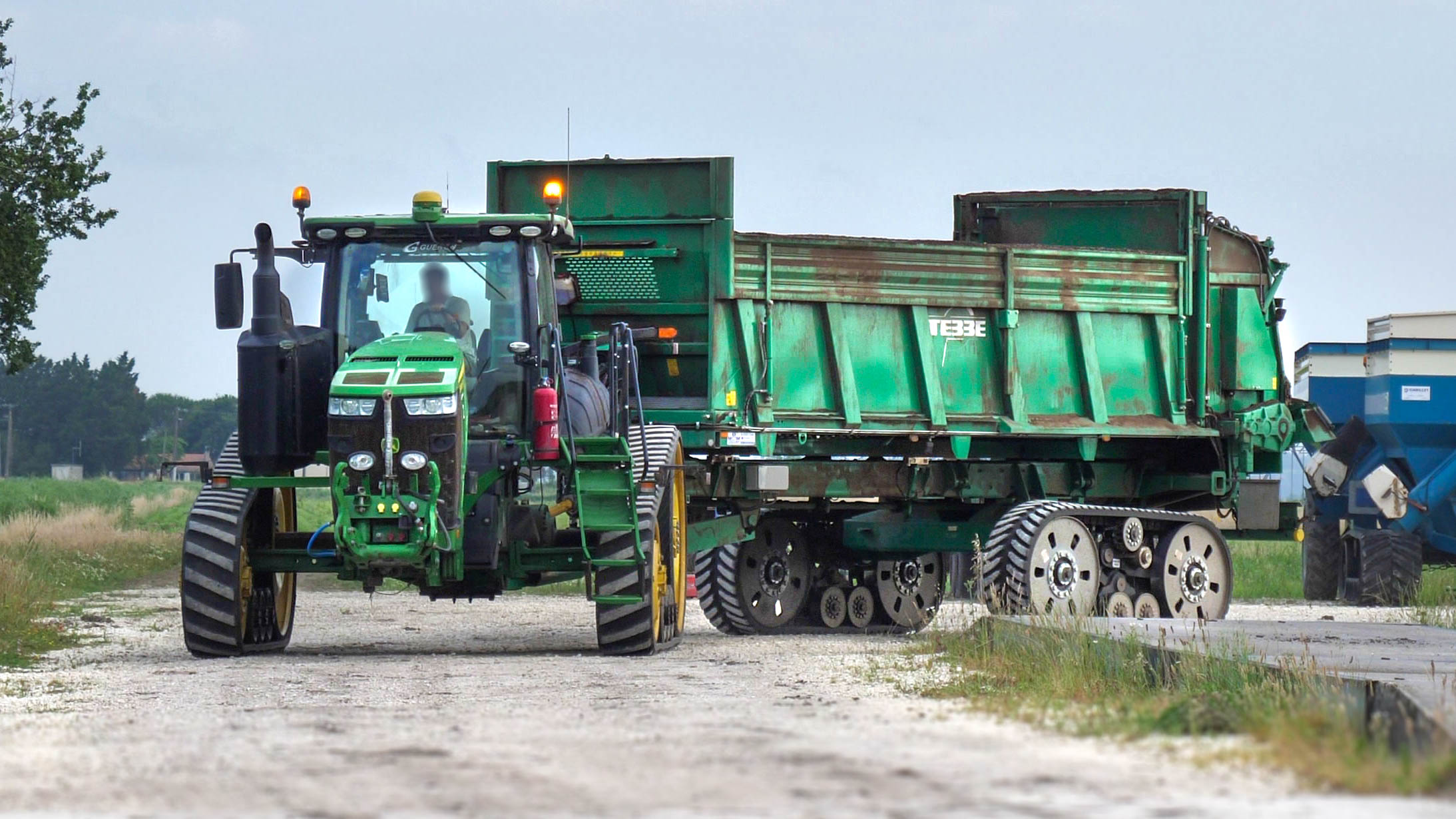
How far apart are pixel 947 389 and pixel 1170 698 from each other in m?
7.76

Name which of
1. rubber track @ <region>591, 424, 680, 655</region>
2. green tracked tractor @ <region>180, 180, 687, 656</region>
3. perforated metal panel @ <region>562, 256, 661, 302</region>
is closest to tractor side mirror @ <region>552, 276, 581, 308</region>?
green tracked tractor @ <region>180, 180, 687, 656</region>

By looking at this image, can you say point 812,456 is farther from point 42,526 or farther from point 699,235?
point 42,526

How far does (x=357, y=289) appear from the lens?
14156 millimetres

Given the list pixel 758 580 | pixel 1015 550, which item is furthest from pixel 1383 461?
pixel 758 580

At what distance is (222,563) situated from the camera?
1384 cm

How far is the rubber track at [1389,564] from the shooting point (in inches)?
920

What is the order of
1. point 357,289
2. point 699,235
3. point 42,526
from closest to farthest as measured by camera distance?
point 357,289
point 699,235
point 42,526

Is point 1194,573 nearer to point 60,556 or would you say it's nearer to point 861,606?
point 861,606

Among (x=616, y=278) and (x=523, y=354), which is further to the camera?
(x=616, y=278)

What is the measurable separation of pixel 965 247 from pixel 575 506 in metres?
5.03

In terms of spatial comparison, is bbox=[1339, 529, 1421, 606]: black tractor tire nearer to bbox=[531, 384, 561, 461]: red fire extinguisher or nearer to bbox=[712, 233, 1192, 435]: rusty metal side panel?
bbox=[712, 233, 1192, 435]: rusty metal side panel

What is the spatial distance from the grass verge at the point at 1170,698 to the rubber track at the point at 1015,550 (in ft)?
6.46

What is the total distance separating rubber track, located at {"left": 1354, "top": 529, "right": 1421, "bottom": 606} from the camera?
23359 mm

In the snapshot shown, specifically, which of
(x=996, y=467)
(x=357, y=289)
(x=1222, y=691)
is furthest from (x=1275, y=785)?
(x=996, y=467)
